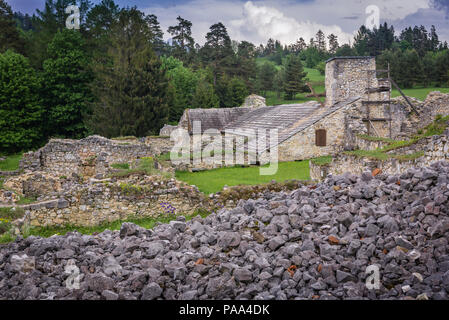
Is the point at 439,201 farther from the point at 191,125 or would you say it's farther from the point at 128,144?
the point at 191,125

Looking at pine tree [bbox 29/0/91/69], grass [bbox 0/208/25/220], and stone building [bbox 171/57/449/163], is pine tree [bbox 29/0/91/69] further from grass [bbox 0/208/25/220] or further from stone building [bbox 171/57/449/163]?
grass [bbox 0/208/25/220]

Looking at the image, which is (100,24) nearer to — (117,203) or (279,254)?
(117,203)

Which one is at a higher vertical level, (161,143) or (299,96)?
(299,96)

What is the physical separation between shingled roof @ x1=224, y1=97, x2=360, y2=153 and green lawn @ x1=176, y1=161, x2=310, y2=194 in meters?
1.87

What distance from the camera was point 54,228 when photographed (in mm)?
9477

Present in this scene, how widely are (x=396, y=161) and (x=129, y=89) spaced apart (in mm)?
28334

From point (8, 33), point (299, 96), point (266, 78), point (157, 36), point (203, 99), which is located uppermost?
point (157, 36)

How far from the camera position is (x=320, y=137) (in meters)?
21.3

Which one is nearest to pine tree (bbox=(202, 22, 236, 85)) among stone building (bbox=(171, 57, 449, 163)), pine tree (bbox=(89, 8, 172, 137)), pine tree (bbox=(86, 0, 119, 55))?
pine tree (bbox=(86, 0, 119, 55))

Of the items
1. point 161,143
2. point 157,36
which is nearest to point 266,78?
point 157,36

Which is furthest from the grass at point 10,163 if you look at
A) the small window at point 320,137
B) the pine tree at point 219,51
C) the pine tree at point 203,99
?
the pine tree at point 219,51

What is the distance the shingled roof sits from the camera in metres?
21.2

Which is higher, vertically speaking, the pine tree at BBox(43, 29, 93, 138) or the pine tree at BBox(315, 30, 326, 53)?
the pine tree at BBox(315, 30, 326, 53)

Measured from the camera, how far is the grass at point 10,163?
79.0 ft
